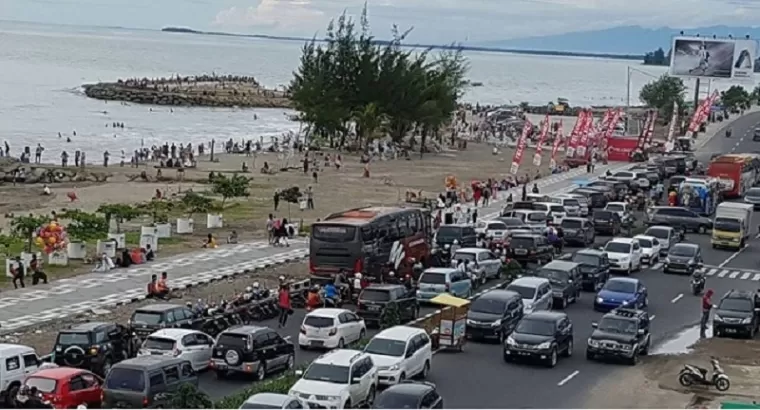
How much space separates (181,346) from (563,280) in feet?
48.6

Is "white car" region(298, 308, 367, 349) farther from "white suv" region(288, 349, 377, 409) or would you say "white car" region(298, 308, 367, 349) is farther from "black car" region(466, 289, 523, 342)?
"white suv" region(288, 349, 377, 409)

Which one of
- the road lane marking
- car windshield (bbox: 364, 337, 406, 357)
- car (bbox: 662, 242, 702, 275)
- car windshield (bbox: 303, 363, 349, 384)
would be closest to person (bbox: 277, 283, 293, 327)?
car windshield (bbox: 364, 337, 406, 357)

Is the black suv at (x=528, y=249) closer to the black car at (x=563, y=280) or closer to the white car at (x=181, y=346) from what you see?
the black car at (x=563, y=280)

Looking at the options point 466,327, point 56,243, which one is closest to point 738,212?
point 466,327

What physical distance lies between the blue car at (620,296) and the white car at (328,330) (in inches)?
368

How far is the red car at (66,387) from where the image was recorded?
70.0 ft

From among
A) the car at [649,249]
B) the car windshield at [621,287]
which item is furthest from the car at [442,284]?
the car at [649,249]

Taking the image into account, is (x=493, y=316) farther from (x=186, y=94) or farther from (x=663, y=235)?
(x=186, y=94)

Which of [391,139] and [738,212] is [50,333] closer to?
[738,212]

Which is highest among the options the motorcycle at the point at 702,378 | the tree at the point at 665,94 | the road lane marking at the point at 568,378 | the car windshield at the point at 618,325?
the tree at the point at 665,94

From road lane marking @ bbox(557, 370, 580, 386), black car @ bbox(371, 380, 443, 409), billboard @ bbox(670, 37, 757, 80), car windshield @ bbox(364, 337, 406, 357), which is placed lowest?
road lane marking @ bbox(557, 370, 580, 386)

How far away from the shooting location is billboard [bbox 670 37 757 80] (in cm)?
10706

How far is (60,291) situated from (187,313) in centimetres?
838

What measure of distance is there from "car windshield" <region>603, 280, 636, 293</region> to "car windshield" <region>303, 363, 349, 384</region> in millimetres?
15184
